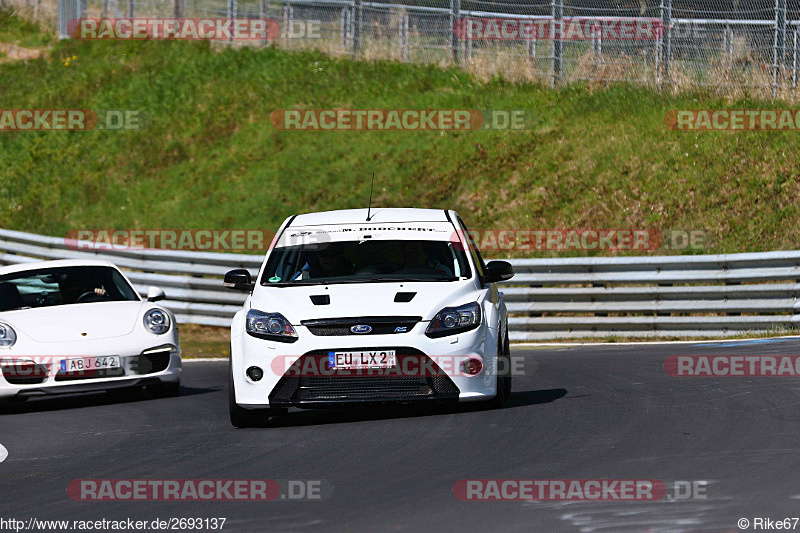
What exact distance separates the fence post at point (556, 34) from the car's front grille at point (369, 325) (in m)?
17.5

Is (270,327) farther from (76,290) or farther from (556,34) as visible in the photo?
(556,34)

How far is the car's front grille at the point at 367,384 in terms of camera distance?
9.49 meters

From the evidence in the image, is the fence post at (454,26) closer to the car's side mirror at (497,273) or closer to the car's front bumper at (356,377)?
the car's side mirror at (497,273)

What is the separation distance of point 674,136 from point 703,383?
12466 mm

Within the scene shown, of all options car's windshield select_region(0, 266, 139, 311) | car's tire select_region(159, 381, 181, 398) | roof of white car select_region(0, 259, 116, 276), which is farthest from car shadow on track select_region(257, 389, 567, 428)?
roof of white car select_region(0, 259, 116, 276)

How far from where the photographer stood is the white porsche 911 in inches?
482

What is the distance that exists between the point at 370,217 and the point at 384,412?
1625mm

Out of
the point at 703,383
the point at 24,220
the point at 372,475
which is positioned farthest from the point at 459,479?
the point at 24,220

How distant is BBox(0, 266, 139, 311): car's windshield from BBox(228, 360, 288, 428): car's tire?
3848 millimetres

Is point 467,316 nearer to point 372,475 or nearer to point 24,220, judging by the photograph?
point 372,475

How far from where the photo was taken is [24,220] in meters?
28.4

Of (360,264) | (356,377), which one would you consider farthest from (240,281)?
(356,377)

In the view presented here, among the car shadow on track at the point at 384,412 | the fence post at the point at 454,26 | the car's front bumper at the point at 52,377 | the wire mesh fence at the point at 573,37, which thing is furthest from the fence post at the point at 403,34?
the car shadow on track at the point at 384,412

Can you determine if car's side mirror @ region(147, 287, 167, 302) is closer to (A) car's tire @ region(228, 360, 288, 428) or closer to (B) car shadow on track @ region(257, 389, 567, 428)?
(B) car shadow on track @ region(257, 389, 567, 428)
